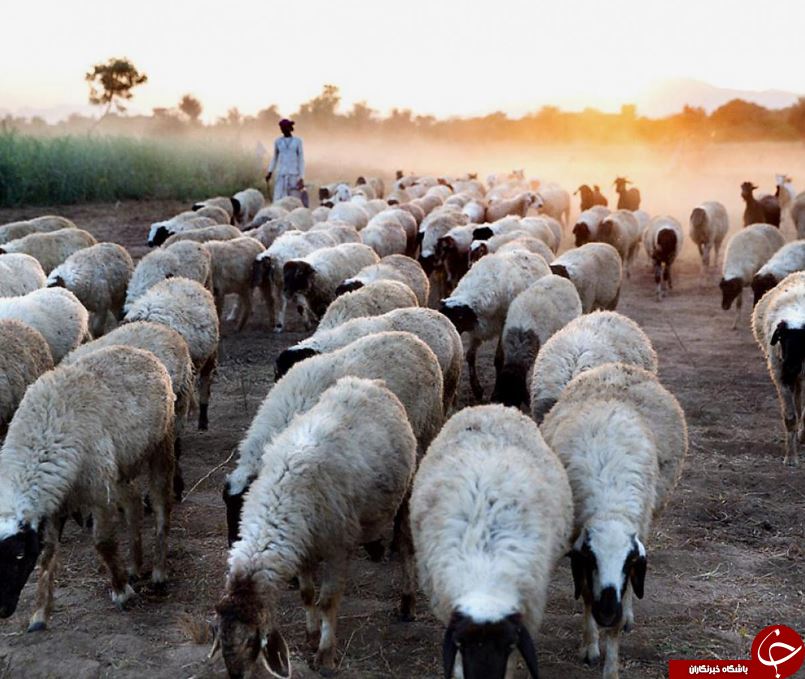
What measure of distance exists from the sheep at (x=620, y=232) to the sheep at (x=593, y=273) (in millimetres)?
4378

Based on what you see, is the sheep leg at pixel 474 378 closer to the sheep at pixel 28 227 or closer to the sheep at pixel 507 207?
the sheep at pixel 28 227

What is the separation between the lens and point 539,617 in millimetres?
3836

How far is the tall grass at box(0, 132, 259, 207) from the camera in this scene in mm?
20344

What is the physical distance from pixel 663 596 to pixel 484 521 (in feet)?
6.57

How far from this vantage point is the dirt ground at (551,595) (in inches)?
177

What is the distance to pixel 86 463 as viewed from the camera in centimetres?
486

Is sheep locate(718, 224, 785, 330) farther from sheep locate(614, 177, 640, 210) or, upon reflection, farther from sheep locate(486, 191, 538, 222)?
sheep locate(614, 177, 640, 210)

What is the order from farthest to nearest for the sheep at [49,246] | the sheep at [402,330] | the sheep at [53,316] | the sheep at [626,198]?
the sheep at [626,198] → the sheep at [49,246] → the sheep at [53,316] → the sheep at [402,330]

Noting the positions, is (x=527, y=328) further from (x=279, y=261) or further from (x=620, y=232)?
(x=620, y=232)

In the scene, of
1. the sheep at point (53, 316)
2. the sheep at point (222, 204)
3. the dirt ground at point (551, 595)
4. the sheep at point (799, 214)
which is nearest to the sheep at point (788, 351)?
the dirt ground at point (551, 595)

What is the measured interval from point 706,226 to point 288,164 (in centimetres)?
851

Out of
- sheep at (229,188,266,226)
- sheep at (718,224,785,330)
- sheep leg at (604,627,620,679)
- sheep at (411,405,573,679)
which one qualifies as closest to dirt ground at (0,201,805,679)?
sheep leg at (604,627,620,679)

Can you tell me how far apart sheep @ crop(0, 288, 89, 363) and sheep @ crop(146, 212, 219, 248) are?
5286mm

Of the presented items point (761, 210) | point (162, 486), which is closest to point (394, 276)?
point (162, 486)
